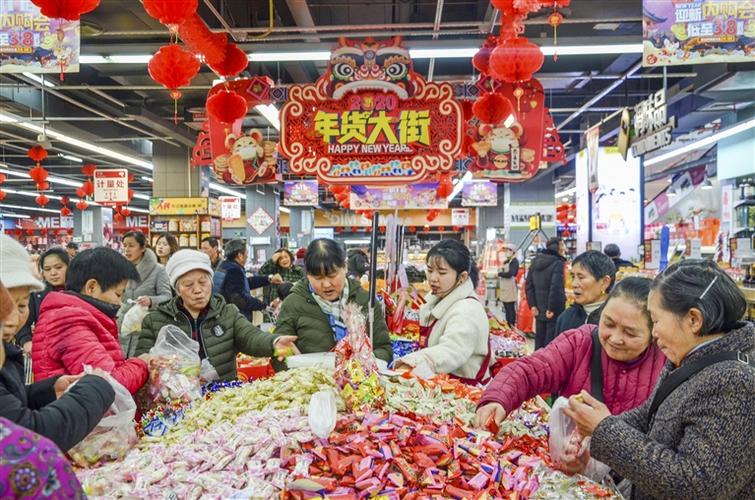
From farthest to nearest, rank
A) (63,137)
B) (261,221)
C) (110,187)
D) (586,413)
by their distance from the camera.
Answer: (261,221) → (110,187) → (63,137) → (586,413)

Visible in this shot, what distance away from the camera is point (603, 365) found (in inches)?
82.9

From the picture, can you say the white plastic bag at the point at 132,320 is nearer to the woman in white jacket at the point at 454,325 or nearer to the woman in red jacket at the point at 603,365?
the woman in white jacket at the point at 454,325

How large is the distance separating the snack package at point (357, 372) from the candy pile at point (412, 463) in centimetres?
10

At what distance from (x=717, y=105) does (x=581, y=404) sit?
36.8ft

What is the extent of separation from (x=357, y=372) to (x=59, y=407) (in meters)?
0.97

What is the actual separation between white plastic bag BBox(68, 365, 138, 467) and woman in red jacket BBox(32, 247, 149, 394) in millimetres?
197

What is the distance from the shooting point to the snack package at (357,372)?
77.5 inches

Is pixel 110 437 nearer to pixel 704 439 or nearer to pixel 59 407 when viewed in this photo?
pixel 59 407

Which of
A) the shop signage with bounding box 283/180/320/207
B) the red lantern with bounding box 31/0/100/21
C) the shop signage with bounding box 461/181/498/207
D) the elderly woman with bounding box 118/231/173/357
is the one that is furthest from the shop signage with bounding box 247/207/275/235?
the red lantern with bounding box 31/0/100/21

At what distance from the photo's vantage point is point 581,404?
1.58m

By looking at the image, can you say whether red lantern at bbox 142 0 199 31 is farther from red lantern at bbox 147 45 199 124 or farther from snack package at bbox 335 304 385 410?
snack package at bbox 335 304 385 410

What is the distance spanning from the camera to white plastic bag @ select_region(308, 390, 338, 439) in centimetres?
173

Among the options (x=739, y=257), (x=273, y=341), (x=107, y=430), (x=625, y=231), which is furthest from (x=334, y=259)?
(x=625, y=231)

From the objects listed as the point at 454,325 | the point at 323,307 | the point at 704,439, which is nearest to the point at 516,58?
the point at 454,325
